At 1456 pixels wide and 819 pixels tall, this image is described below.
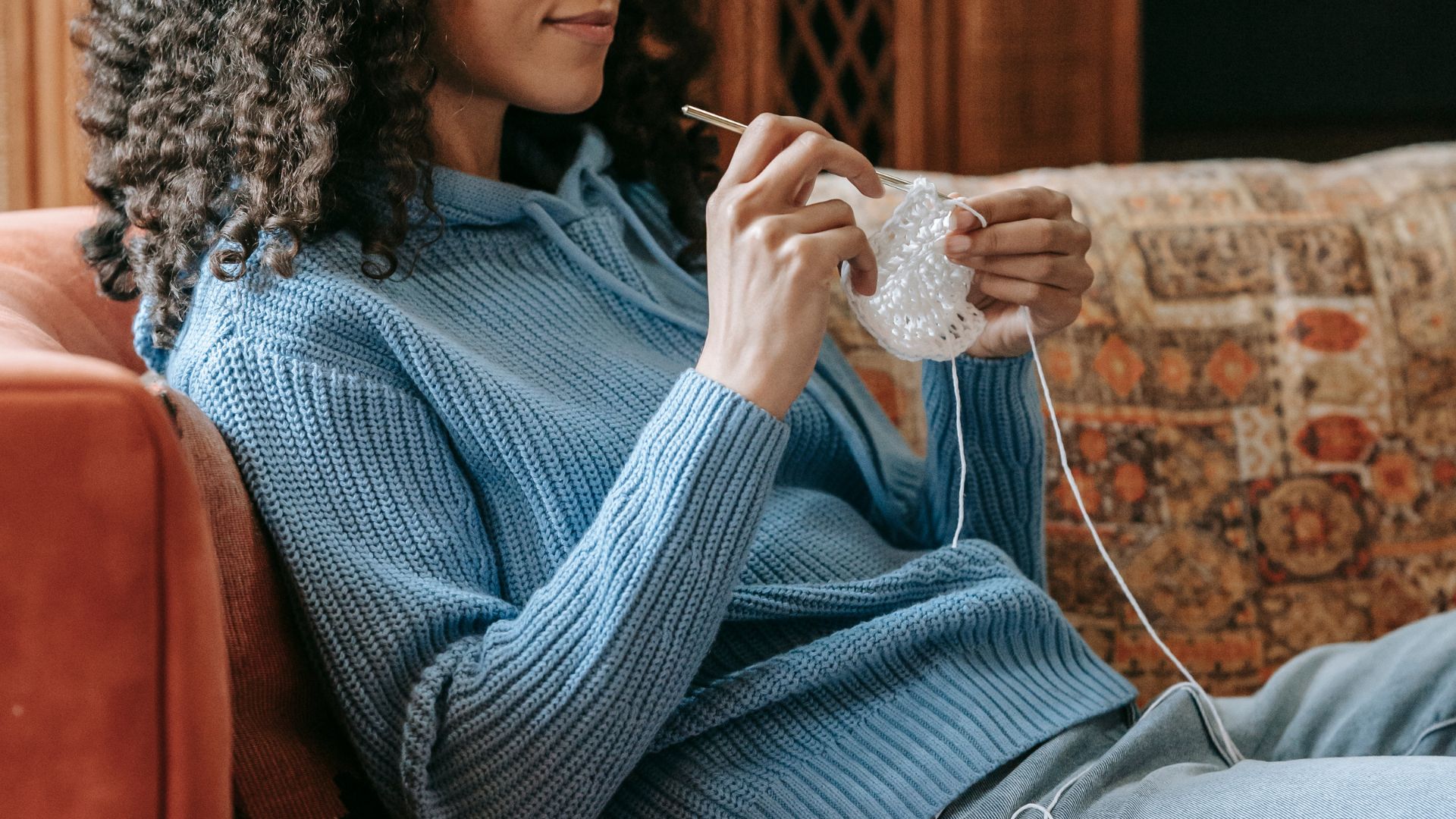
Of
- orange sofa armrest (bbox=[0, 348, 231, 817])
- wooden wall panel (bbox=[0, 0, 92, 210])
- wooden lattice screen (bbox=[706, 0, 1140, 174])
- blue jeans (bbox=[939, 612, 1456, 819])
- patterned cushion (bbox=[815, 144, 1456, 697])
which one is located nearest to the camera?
orange sofa armrest (bbox=[0, 348, 231, 817])

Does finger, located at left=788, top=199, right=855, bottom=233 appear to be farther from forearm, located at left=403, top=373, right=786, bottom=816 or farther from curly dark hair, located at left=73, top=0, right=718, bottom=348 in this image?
curly dark hair, located at left=73, top=0, right=718, bottom=348

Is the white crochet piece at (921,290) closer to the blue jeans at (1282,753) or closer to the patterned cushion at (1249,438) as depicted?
the blue jeans at (1282,753)

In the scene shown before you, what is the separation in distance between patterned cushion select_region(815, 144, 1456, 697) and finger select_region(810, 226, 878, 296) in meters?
0.54

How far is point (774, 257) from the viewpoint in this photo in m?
0.71

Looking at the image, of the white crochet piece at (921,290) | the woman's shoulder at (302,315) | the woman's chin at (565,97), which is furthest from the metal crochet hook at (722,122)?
the woman's shoulder at (302,315)

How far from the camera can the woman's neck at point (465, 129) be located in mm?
953

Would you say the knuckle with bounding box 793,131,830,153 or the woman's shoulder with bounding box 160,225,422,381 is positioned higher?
the knuckle with bounding box 793,131,830,153

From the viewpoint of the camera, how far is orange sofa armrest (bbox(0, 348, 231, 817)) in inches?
18.1

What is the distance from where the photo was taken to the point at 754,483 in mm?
698

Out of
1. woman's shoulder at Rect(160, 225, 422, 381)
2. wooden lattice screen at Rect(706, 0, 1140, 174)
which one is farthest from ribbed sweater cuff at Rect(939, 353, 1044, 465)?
wooden lattice screen at Rect(706, 0, 1140, 174)

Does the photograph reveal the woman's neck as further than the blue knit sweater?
Yes

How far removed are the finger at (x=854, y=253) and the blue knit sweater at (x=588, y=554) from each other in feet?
0.34

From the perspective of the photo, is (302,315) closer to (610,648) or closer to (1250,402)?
(610,648)

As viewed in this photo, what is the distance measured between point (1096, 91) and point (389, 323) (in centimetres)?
199
